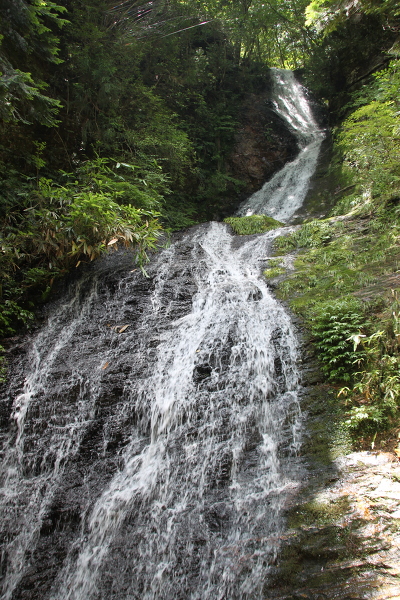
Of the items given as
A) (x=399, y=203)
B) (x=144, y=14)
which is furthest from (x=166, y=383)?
(x=144, y=14)

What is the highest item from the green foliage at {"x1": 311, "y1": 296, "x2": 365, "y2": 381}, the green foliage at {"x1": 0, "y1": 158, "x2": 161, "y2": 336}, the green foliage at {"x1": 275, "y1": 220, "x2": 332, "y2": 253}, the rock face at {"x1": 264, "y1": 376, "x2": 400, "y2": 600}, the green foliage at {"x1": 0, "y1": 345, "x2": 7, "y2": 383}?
the green foliage at {"x1": 275, "y1": 220, "x2": 332, "y2": 253}

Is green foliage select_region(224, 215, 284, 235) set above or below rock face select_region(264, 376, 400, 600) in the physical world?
above

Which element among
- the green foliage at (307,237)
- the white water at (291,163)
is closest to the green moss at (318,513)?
the green foliage at (307,237)

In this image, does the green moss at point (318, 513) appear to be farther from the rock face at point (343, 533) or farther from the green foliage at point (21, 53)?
the green foliage at point (21, 53)

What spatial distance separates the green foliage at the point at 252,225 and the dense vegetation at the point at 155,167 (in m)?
0.10

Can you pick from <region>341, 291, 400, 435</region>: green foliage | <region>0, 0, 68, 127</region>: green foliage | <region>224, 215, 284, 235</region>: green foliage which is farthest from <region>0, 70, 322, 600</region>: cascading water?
<region>224, 215, 284, 235</region>: green foliage

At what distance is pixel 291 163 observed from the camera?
16.7 m

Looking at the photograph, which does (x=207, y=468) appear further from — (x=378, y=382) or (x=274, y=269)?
(x=274, y=269)

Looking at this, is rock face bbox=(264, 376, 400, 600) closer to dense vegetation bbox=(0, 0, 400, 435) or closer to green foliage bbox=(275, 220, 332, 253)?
dense vegetation bbox=(0, 0, 400, 435)

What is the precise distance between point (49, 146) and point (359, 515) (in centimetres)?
964

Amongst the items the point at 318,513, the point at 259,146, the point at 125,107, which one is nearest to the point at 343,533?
the point at 318,513

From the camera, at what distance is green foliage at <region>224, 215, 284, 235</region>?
1123 cm

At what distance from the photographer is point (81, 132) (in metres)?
9.65

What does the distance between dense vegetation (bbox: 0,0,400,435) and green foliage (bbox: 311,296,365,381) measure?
20mm
